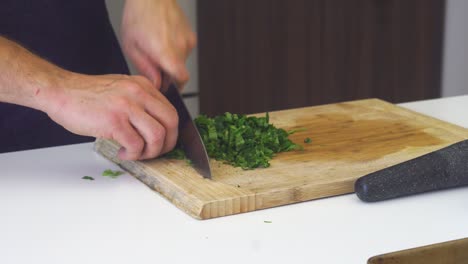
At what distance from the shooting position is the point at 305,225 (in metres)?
1.15

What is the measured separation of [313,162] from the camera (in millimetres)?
1359

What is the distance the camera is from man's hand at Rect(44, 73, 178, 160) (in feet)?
4.34

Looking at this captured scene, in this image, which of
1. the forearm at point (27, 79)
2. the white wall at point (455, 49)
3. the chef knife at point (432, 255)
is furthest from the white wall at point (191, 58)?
the chef knife at point (432, 255)

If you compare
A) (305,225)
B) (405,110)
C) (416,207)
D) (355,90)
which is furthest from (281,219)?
(355,90)

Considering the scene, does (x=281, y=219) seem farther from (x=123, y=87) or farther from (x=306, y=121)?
(x=306, y=121)

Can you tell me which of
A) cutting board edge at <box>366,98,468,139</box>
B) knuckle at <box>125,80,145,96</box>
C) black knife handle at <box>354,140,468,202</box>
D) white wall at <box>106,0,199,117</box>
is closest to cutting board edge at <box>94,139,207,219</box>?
knuckle at <box>125,80,145,96</box>

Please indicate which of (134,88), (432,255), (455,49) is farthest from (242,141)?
(455,49)

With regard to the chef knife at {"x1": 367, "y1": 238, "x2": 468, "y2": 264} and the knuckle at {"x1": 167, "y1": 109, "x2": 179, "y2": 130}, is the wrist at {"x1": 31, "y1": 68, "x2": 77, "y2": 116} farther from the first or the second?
the chef knife at {"x1": 367, "y1": 238, "x2": 468, "y2": 264}

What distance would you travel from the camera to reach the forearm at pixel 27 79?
4.36ft

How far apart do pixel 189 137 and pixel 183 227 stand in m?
0.26

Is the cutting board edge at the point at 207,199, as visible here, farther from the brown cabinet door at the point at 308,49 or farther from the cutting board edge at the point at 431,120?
the brown cabinet door at the point at 308,49

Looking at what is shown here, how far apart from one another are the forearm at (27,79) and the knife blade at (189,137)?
0.62 ft

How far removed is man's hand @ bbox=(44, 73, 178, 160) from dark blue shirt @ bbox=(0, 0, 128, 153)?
0.47m

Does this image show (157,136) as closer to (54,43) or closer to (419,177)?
(419,177)
